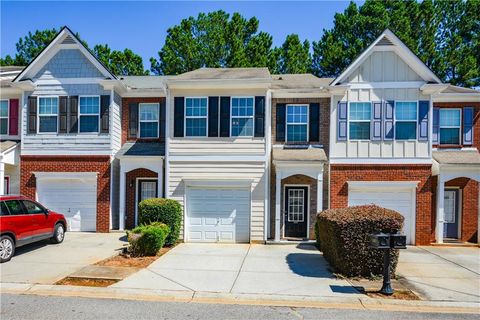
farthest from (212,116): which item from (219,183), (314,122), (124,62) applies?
(124,62)

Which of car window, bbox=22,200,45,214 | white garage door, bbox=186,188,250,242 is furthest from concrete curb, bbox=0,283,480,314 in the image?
white garage door, bbox=186,188,250,242

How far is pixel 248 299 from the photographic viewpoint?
7.21m

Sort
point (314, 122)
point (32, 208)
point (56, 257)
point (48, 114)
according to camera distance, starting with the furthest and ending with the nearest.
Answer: point (48, 114) < point (314, 122) < point (32, 208) < point (56, 257)

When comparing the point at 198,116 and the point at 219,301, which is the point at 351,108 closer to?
the point at 198,116

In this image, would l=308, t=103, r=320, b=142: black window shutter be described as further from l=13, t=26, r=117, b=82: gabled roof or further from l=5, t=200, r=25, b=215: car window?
l=5, t=200, r=25, b=215: car window

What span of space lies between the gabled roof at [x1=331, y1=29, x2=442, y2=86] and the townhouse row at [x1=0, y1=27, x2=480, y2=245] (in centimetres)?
4

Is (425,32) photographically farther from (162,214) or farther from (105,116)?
(162,214)

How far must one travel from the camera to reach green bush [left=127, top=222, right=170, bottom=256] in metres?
10.6

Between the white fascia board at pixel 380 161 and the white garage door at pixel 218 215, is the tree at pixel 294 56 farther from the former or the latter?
the white garage door at pixel 218 215

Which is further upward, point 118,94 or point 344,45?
point 344,45

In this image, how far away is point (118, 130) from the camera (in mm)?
15742

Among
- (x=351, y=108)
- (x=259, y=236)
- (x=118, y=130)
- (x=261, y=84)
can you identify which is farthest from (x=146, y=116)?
(x=351, y=108)

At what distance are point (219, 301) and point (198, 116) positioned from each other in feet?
28.3

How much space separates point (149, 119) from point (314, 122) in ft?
24.6
